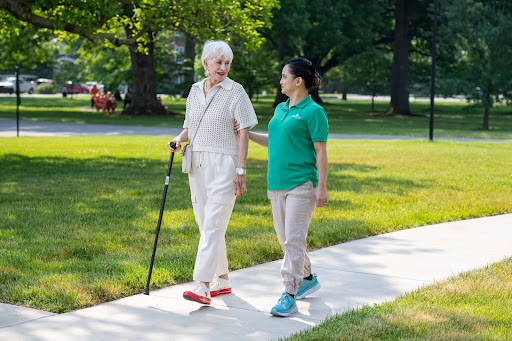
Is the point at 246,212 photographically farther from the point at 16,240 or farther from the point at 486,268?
the point at 486,268

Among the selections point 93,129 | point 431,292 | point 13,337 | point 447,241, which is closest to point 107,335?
point 13,337

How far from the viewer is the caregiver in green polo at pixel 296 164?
5.21 meters

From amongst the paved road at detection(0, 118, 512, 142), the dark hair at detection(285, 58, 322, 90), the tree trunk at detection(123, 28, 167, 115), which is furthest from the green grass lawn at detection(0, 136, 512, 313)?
the tree trunk at detection(123, 28, 167, 115)

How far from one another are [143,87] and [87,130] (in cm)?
1037

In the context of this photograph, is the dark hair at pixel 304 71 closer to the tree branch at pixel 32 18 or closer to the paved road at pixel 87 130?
the tree branch at pixel 32 18

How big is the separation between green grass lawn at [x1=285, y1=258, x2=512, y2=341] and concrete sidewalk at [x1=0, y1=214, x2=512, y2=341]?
0.22 meters

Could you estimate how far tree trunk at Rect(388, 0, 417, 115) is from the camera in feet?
146

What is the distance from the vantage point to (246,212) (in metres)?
9.59

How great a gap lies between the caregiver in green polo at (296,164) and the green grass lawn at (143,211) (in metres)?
1.15

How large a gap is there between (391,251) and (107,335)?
3468 mm

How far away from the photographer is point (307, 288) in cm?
557

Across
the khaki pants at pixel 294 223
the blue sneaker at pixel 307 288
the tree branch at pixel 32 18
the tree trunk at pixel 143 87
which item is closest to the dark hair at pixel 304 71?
the khaki pants at pixel 294 223

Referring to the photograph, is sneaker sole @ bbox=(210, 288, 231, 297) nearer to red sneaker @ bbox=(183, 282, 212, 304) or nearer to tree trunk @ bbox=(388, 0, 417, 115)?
red sneaker @ bbox=(183, 282, 212, 304)

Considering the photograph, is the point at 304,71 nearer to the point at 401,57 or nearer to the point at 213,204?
the point at 213,204
